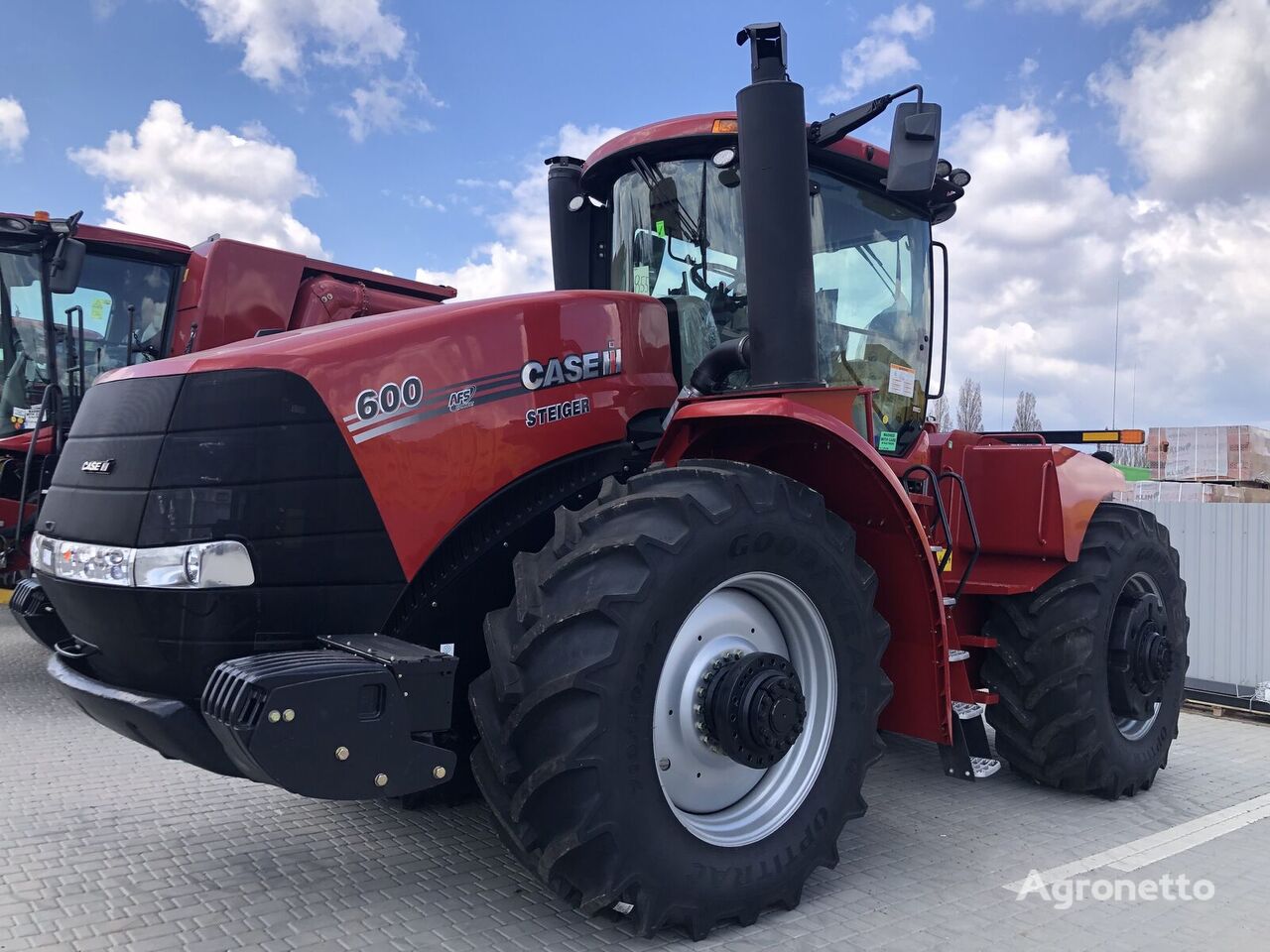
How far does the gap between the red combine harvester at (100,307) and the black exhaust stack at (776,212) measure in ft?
16.5

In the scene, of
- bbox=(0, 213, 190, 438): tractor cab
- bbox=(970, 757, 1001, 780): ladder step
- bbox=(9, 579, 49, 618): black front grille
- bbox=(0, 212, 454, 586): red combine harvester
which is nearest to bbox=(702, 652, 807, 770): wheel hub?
bbox=(970, 757, 1001, 780): ladder step

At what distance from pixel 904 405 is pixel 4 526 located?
673cm

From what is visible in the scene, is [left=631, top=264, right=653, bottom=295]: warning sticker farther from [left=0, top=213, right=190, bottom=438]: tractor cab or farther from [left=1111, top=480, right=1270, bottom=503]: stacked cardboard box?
[left=1111, top=480, right=1270, bottom=503]: stacked cardboard box

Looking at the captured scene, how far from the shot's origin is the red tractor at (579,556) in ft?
8.93

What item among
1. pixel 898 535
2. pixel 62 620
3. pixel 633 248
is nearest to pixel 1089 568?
pixel 898 535

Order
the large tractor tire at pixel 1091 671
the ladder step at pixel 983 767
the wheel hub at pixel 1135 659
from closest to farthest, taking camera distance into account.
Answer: the ladder step at pixel 983 767, the large tractor tire at pixel 1091 671, the wheel hub at pixel 1135 659

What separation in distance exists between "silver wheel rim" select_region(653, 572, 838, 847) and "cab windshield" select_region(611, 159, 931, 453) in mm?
986

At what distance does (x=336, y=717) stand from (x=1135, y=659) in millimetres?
3870

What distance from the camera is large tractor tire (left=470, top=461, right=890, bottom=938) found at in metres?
2.72

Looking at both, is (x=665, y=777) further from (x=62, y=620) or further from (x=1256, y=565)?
(x=1256, y=565)

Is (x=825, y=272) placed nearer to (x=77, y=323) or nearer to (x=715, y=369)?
(x=715, y=369)

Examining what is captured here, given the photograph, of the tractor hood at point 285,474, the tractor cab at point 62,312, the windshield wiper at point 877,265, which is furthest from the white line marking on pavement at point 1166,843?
the tractor cab at point 62,312

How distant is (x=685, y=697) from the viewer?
3.09m

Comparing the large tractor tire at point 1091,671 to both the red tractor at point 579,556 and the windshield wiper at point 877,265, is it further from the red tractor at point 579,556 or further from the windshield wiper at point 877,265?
the windshield wiper at point 877,265
